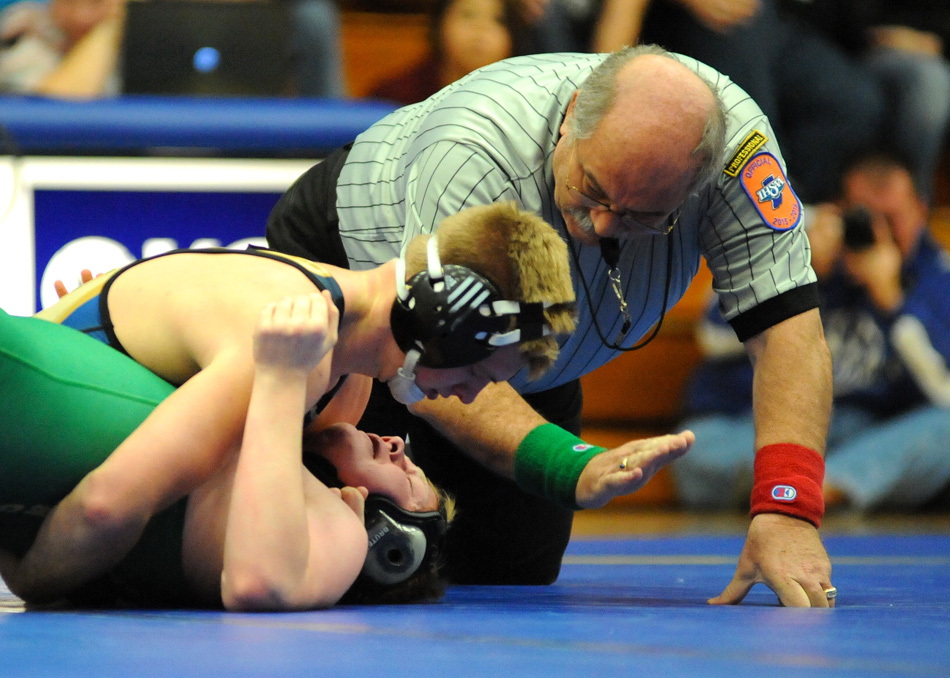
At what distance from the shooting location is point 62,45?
541cm

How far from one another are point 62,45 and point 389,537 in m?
3.66

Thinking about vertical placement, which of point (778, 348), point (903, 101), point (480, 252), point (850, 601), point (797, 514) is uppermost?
point (903, 101)

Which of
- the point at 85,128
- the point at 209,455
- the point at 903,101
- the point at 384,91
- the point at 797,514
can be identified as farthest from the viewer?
the point at 903,101

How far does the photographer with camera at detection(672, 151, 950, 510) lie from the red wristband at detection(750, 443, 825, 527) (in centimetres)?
322

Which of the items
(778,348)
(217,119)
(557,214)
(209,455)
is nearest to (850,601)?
(778,348)

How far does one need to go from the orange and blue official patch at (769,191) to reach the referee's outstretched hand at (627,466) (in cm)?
74

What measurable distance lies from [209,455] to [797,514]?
1.15 meters

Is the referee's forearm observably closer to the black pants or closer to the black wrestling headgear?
the black wrestling headgear

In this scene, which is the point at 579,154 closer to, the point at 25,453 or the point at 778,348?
the point at 778,348

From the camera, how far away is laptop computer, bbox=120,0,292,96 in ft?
17.7

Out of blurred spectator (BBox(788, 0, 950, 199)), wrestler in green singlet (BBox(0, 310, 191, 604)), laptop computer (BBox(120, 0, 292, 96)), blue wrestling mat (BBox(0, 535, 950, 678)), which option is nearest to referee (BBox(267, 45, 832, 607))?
blue wrestling mat (BBox(0, 535, 950, 678))

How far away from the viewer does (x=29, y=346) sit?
7.07ft

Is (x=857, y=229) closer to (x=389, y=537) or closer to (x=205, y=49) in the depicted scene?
(x=205, y=49)

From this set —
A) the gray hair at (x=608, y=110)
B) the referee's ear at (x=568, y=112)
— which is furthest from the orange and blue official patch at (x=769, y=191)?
the referee's ear at (x=568, y=112)
